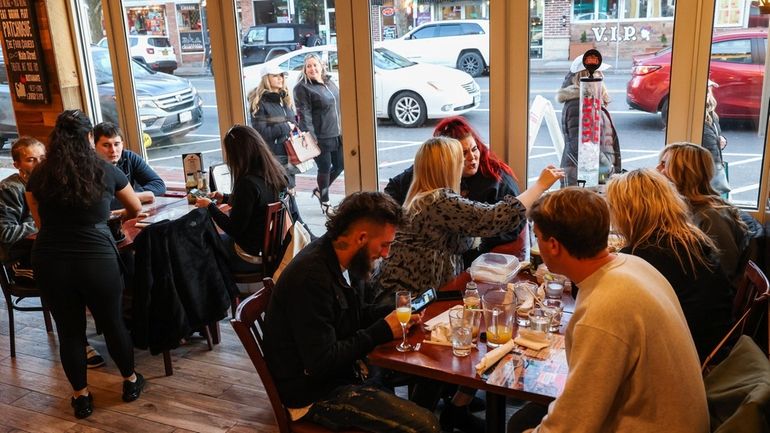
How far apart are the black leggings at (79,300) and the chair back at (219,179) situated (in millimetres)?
1254

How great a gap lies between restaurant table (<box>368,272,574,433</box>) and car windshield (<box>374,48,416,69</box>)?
2079mm

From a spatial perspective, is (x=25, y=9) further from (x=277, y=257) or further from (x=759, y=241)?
(x=759, y=241)

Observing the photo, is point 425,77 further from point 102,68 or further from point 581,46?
point 102,68

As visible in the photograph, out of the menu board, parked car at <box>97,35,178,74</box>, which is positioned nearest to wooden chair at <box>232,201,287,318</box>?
parked car at <box>97,35,178,74</box>

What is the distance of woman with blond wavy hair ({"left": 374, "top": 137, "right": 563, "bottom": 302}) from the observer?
2623mm

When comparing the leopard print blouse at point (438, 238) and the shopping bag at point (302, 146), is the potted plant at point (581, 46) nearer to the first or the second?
the leopard print blouse at point (438, 238)

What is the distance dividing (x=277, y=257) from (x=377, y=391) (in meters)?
1.65

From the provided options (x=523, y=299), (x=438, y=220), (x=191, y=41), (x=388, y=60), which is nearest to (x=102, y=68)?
(x=191, y=41)

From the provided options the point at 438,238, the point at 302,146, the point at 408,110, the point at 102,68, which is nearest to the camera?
the point at 438,238

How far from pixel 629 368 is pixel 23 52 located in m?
5.07

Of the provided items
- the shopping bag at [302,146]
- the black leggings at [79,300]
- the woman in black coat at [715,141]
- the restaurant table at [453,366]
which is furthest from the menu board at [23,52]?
the woman in black coat at [715,141]

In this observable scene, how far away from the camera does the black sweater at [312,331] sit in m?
1.96

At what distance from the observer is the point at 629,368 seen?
4.71 ft

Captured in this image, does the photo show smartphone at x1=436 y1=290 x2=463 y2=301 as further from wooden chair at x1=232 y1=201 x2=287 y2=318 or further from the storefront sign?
the storefront sign
